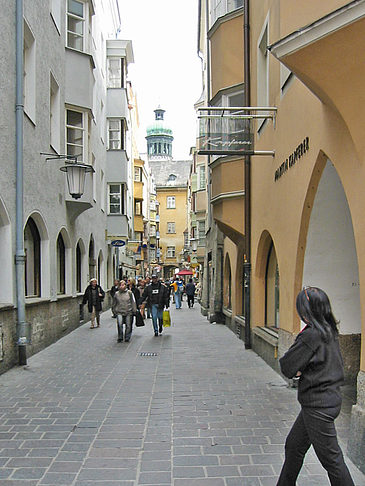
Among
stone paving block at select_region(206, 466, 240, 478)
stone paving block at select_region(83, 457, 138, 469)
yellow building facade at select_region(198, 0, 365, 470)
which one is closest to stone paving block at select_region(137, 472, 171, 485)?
stone paving block at select_region(83, 457, 138, 469)

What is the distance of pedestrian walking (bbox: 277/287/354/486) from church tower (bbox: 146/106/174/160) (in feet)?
353

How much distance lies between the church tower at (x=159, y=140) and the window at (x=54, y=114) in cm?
9575

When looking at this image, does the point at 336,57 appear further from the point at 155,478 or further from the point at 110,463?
the point at 110,463

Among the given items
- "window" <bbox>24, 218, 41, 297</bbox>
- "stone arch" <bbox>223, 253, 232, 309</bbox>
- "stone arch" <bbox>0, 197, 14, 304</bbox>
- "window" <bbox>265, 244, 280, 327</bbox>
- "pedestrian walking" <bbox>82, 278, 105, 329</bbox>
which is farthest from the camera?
"stone arch" <bbox>223, 253, 232, 309</bbox>

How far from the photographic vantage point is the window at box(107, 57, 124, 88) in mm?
28203

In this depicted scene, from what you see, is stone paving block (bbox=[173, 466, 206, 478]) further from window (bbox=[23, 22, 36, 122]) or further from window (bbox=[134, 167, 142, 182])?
window (bbox=[134, 167, 142, 182])

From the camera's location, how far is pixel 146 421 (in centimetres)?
679

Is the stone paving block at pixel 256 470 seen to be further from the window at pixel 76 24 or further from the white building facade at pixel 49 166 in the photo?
the window at pixel 76 24

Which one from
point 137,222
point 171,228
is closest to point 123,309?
point 137,222

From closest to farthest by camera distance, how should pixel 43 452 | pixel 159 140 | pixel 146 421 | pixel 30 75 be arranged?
1. pixel 43 452
2. pixel 146 421
3. pixel 30 75
4. pixel 159 140

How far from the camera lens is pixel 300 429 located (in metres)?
4.03

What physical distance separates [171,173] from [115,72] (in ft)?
226

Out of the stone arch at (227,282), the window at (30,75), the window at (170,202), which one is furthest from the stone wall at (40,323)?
the window at (170,202)

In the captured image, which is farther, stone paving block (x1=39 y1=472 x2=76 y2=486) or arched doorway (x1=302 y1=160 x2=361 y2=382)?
arched doorway (x1=302 y1=160 x2=361 y2=382)
